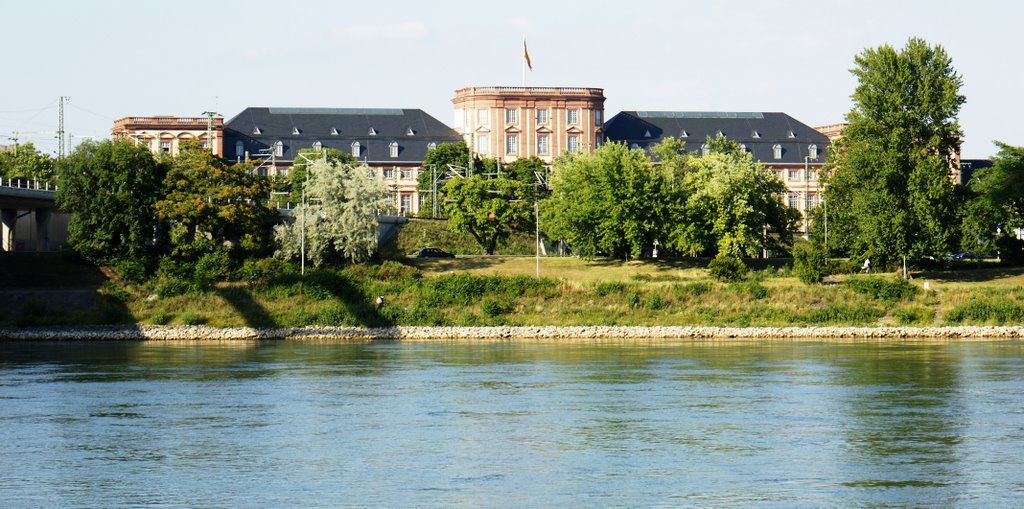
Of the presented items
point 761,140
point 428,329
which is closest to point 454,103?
point 761,140

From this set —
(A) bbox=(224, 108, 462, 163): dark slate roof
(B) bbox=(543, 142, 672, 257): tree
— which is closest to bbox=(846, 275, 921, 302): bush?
(B) bbox=(543, 142, 672, 257): tree

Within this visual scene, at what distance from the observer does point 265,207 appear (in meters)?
94.9

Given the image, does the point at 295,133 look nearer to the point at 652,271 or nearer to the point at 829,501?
the point at 652,271

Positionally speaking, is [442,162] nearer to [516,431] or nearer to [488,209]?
[488,209]

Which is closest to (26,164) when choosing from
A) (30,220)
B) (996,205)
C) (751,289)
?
(30,220)

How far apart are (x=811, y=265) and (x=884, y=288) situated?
473 centimetres

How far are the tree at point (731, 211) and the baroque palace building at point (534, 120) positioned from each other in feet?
198

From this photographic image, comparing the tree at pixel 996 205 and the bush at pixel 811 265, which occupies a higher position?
A: the tree at pixel 996 205

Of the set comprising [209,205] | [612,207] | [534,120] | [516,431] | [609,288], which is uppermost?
[534,120]

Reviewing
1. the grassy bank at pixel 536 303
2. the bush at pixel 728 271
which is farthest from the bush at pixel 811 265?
the bush at pixel 728 271

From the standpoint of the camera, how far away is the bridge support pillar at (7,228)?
322 feet

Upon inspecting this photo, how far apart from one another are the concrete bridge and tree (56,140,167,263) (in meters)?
4.22

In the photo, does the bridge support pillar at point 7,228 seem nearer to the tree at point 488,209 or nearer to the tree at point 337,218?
the tree at point 337,218

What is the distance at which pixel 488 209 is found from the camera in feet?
358
